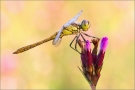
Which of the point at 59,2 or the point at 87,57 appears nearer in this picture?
the point at 87,57

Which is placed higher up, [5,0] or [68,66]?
[5,0]

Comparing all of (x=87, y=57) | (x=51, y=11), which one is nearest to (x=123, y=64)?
(x=51, y=11)

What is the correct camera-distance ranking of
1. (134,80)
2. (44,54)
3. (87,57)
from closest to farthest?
(87,57)
(44,54)
(134,80)

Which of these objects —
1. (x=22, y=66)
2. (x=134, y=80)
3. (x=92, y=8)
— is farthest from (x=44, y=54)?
(x=92, y=8)

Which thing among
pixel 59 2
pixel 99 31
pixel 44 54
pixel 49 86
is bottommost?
pixel 49 86

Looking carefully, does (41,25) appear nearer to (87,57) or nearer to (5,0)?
(5,0)

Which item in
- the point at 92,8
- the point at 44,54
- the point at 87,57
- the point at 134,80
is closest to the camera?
the point at 87,57
